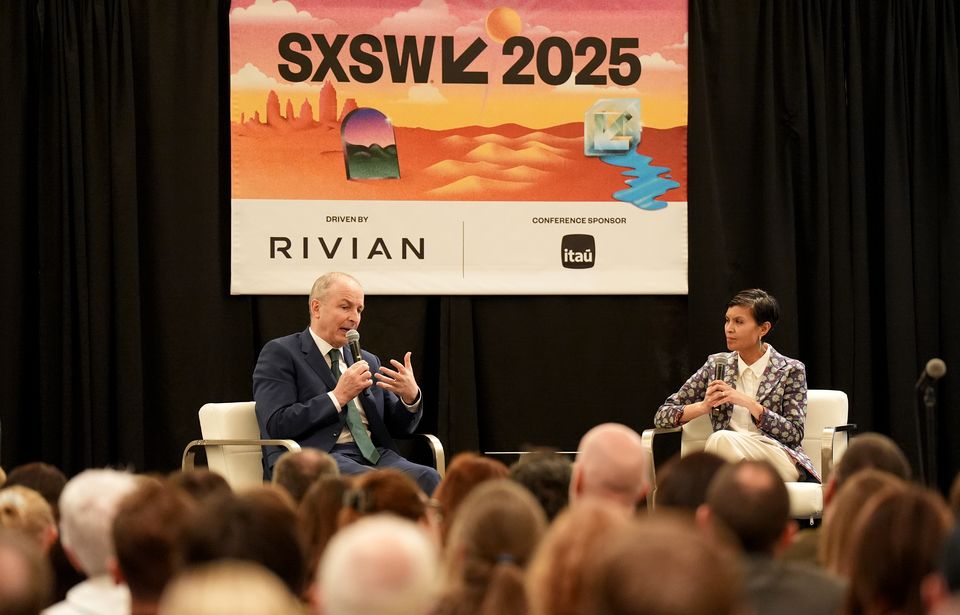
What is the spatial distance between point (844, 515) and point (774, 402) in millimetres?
2758

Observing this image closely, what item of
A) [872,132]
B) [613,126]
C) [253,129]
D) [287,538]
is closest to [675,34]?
[613,126]

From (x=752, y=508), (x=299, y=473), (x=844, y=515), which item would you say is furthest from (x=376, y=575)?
(x=299, y=473)

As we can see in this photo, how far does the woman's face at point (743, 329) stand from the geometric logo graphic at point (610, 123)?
46.5 inches

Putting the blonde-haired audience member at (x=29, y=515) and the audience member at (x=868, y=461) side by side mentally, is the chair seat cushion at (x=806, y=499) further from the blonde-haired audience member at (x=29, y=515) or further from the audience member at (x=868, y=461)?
the blonde-haired audience member at (x=29, y=515)

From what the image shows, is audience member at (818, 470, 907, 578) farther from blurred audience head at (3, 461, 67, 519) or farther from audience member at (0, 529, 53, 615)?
blurred audience head at (3, 461, 67, 519)

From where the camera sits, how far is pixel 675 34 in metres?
5.91

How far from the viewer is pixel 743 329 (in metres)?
5.12

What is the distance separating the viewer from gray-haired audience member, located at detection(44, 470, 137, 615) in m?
2.24

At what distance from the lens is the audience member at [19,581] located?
1563 mm

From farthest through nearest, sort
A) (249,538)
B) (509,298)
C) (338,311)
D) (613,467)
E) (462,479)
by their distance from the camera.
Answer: (509,298)
(338,311)
(462,479)
(613,467)
(249,538)

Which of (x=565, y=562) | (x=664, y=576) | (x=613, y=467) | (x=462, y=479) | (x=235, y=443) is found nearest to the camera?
(x=664, y=576)

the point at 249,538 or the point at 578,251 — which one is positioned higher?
the point at 578,251

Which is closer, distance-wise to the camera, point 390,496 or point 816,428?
point 390,496

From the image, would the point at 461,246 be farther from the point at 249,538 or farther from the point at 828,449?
the point at 249,538
